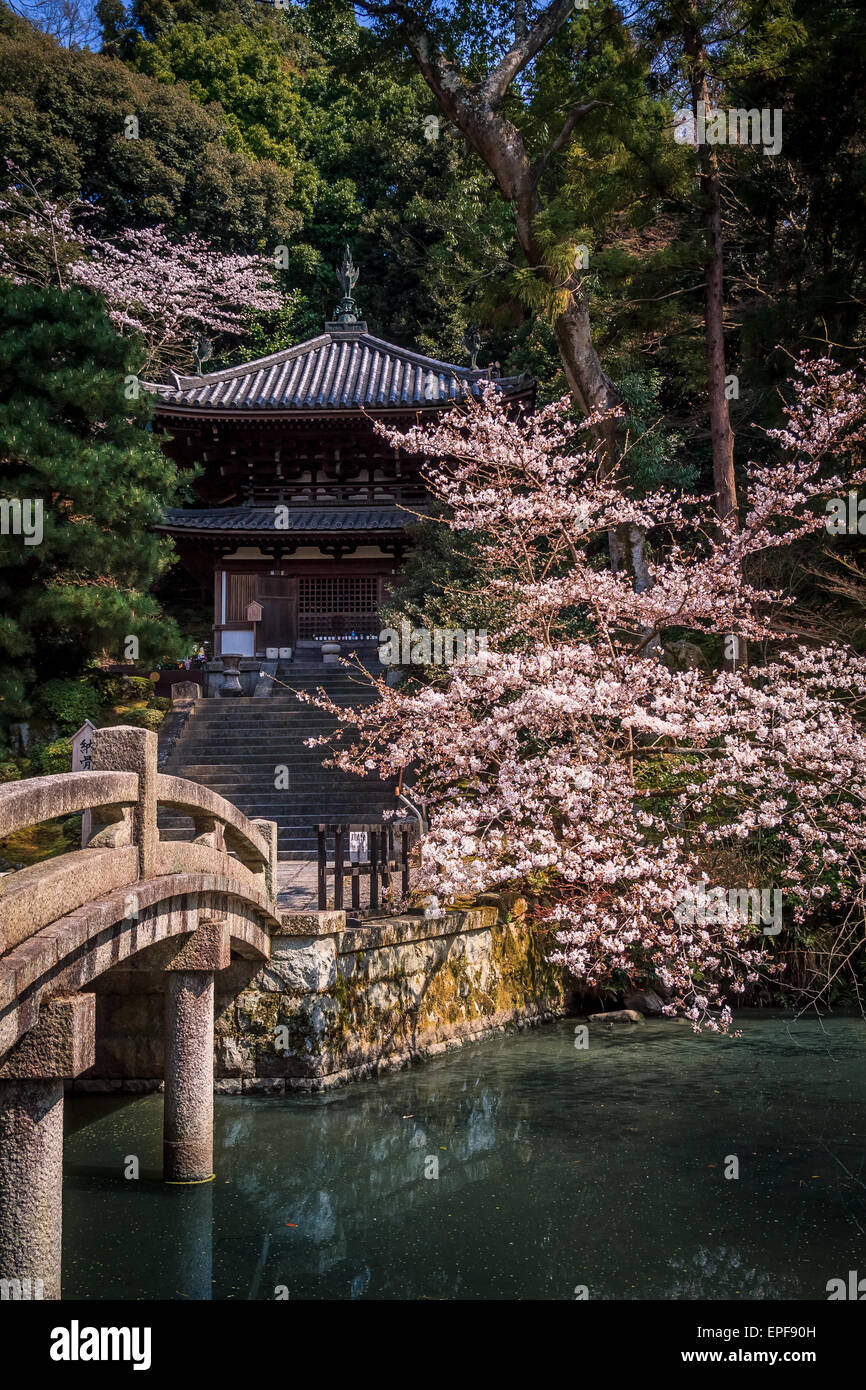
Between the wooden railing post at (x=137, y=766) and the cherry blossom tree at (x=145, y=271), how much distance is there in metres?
22.1

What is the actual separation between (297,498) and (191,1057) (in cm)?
1904

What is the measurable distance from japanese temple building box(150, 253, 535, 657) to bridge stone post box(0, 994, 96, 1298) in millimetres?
18763

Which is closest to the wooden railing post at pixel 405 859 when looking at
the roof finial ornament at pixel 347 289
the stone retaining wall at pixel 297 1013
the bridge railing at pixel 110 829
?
the stone retaining wall at pixel 297 1013

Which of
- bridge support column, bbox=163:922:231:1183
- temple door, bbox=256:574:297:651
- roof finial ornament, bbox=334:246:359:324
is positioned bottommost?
bridge support column, bbox=163:922:231:1183

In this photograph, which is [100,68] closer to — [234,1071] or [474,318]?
[474,318]

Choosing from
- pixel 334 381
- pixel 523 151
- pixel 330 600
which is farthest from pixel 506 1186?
pixel 334 381

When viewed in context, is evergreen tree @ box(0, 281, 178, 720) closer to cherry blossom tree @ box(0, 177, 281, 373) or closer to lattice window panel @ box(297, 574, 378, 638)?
lattice window panel @ box(297, 574, 378, 638)

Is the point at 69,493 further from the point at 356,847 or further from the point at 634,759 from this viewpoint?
the point at 634,759

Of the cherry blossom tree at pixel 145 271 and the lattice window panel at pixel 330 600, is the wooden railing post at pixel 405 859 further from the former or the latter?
the cherry blossom tree at pixel 145 271

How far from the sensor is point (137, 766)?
5.96 meters

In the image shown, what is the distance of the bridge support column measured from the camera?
7.54 metres

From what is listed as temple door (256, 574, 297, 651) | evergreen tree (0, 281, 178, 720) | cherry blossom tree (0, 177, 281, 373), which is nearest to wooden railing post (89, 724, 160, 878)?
evergreen tree (0, 281, 178, 720)

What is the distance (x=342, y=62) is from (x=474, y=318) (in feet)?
14.8
